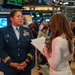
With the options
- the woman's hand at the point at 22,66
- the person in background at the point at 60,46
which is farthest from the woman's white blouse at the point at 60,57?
the woman's hand at the point at 22,66

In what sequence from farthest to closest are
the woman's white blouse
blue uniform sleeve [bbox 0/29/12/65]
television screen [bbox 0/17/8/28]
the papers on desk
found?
television screen [bbox 0/17/8/28] < the papers on desk < blue uniform sleeve [bbox 0/29/12/65] < the woman's white blouse

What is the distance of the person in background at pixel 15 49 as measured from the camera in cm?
333

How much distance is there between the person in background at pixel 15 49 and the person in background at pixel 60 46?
0.64 m

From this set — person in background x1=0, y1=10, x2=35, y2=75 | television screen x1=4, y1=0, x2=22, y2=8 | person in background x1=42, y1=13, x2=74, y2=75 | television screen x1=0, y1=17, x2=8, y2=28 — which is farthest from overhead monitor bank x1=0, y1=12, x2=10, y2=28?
person in background x1=42, y1=13, x2=74, y2=75

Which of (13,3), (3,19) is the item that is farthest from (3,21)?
(13,3)

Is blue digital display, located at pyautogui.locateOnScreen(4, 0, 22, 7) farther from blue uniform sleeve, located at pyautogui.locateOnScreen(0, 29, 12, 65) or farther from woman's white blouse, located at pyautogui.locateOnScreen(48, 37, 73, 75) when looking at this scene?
woman's white blouse, located at pyautogui.locateOnScreen(48, 37, 73, 75)

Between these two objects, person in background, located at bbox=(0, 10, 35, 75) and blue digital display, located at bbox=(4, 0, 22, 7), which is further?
blue digital display, located at bbox=(4, 0, 22, 7)

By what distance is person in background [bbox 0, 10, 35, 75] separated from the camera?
3332 millimetres

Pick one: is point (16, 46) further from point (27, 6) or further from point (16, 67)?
point (27, 6)

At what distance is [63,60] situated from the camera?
2824 mm

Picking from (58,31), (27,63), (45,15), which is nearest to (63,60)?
(58,31)

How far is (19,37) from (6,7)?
419 cm

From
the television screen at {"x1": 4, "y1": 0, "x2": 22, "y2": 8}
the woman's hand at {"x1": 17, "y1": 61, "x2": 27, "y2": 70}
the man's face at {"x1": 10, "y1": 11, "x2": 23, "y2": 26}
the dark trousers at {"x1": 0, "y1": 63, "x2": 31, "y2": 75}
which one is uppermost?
the man's face at {"x1": 10, "y1": 11, "x2": 23, "y2": 26}

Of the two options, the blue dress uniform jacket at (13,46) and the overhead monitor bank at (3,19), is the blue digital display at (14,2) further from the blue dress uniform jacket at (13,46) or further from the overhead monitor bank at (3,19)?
the blue dress uniform jacket at (13,46)
